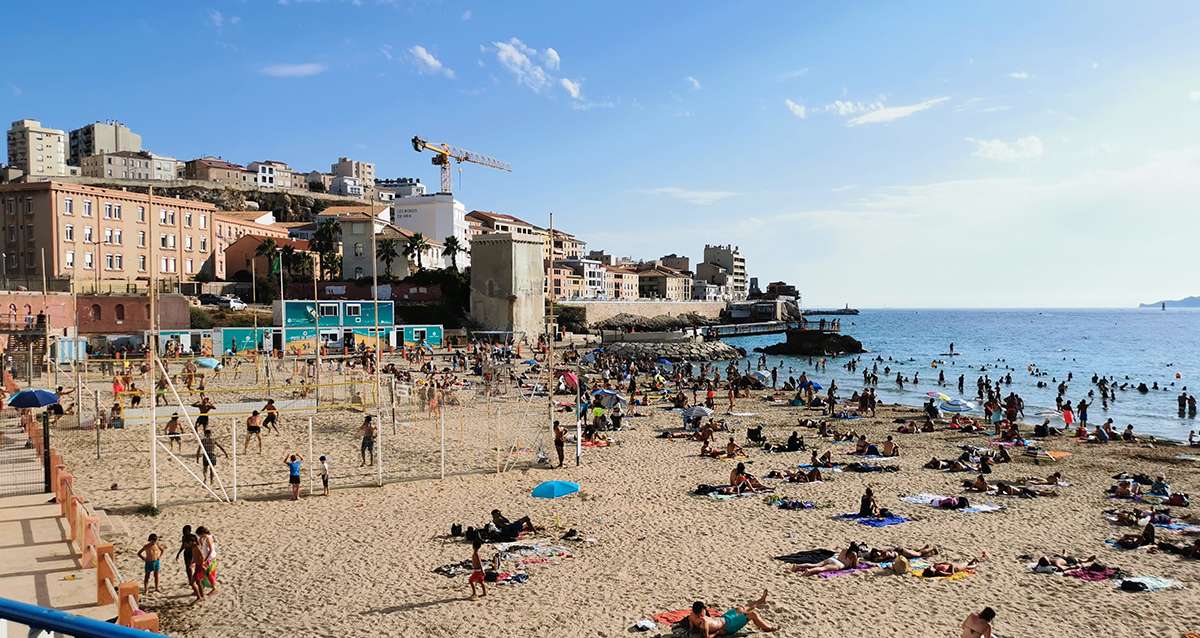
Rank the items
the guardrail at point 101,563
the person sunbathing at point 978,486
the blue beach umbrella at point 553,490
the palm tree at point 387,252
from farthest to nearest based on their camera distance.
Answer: the palm tree at point 387,252 → the person sunbathing at point 978,486 → the blue beach umbrella at point 553,490 → the guardrail at point 101,563

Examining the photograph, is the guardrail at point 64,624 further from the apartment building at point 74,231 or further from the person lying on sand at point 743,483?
the apartment building at point 74,231

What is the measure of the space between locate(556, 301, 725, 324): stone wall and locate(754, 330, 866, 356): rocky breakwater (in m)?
20.0

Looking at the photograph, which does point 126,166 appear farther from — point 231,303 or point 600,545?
point 600,545

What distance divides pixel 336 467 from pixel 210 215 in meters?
57.0

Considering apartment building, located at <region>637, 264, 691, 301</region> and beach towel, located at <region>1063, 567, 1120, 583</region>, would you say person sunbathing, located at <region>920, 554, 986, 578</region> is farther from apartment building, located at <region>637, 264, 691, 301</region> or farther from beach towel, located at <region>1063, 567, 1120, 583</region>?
apartment building, located at <region>637, 264, 691, 301</region>

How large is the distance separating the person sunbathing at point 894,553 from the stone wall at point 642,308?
74.4m

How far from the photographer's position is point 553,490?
16953mm

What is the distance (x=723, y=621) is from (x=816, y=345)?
238 feet

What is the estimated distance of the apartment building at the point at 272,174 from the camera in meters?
123

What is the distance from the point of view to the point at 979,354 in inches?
3386

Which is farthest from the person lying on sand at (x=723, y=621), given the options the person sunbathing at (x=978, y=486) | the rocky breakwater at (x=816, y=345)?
the rocky breakwater at (x=816, y=345)

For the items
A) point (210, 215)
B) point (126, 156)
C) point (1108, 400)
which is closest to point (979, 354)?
point (1108, 400)

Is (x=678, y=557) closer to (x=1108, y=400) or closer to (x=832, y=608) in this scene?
(x=832, y=608)

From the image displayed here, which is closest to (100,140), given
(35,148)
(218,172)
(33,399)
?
(35,148)
